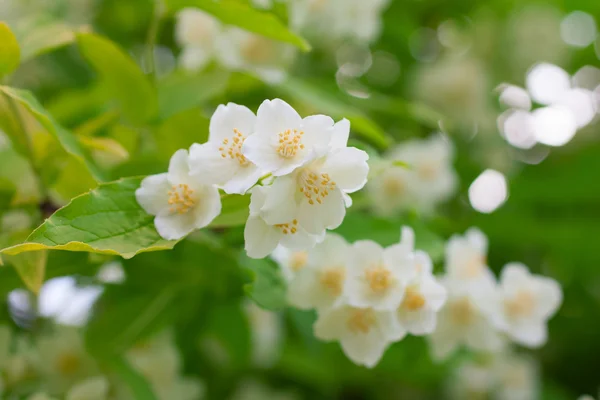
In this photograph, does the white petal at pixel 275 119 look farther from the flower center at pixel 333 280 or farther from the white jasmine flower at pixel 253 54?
the white jasmine flower at pixel 253 54

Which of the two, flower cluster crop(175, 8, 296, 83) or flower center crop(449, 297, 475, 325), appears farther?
flower cluster crop(175, 8, 296, 83)

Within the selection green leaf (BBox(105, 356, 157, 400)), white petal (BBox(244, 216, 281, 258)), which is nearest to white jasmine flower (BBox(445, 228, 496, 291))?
white petal (BBox(244, 216, 281, 258))

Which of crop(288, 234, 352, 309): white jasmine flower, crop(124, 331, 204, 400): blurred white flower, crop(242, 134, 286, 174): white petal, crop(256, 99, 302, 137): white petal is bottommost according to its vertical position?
crop(124, 331, 204, 400): blurred white flower

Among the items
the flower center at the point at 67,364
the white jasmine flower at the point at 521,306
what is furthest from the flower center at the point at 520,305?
the flower center at the point at 67,364

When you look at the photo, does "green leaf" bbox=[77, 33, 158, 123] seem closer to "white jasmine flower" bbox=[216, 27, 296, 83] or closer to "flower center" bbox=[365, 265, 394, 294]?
"white jasmine flower" bbox=[216, 27, 296, 83]

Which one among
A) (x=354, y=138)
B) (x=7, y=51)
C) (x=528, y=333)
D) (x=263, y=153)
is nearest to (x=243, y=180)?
(x=263, y=153)

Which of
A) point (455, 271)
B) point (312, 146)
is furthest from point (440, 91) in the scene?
point (312, 146)
